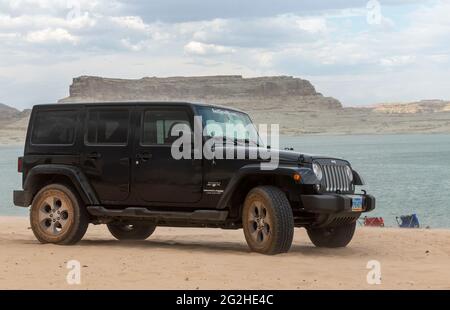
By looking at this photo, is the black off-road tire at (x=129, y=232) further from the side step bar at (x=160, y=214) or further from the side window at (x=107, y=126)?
the side window at (x=107, y=126)

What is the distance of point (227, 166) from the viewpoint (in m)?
9.70

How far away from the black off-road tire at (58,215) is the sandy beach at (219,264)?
295 mm

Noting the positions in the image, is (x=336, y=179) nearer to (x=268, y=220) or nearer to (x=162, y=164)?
(x=268, y=220)

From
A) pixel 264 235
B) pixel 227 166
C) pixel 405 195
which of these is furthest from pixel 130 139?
Answer: pixel 405 195

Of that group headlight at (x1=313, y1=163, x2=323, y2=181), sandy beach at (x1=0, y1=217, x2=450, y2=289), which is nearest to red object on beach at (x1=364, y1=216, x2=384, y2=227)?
sandy beach at (x1=0, y1=217, x2=450, y2=289)

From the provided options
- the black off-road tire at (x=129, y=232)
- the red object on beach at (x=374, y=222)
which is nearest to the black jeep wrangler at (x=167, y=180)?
the black off-road tire at (x=129, y=232)

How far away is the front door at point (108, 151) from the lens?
34.0 feet

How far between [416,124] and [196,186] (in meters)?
190

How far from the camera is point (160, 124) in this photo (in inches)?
405

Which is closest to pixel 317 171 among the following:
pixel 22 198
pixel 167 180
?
pixel 167 180

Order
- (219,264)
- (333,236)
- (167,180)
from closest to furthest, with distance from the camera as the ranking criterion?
(219,264)
(167,180)
(333,236)

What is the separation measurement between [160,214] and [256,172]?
4.63 feet

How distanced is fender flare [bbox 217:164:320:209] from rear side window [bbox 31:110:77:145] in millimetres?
2392
